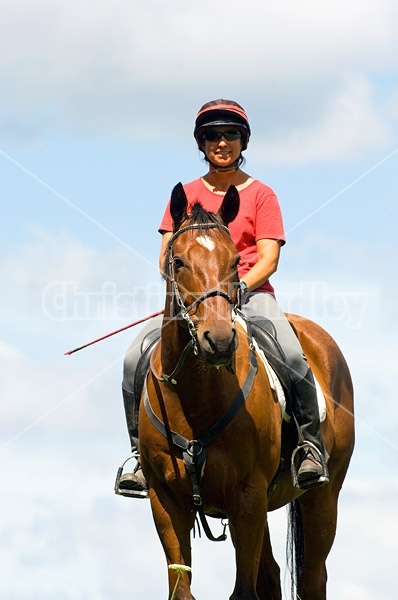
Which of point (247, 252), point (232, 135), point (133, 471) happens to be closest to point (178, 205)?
point (247, 252)

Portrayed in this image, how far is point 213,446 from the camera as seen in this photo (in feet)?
33.7

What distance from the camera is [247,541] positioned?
1020 centimetres

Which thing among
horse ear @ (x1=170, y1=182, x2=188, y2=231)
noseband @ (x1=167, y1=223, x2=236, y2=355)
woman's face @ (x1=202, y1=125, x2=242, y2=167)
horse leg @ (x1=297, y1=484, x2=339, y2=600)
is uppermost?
woman's face @ (x1=202, y1=125, x2=242, y2=167)

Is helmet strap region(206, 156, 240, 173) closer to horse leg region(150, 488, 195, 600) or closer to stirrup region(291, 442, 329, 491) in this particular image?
stirrup region(291, 442, 329, 491)

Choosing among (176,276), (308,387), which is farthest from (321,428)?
(176,276)

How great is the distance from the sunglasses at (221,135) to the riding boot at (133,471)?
8.55ft

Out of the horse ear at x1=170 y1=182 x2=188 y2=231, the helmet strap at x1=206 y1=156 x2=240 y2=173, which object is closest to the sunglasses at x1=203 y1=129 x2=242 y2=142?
the helmet strap at x1=206 y1=156 x2=240 y2=173

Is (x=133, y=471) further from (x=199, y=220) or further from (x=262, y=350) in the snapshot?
(x=199, y=220)

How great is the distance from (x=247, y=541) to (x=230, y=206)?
2837 mm

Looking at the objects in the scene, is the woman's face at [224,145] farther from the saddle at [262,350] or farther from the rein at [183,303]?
the rein at [183,303]

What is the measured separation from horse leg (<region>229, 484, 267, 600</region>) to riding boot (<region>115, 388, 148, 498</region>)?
4.59ft

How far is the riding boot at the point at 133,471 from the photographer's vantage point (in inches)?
448

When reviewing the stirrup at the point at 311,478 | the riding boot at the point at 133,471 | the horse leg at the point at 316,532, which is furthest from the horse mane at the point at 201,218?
the horse leg at the point at 316,532

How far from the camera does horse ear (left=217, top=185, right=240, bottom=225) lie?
34.0 feet
